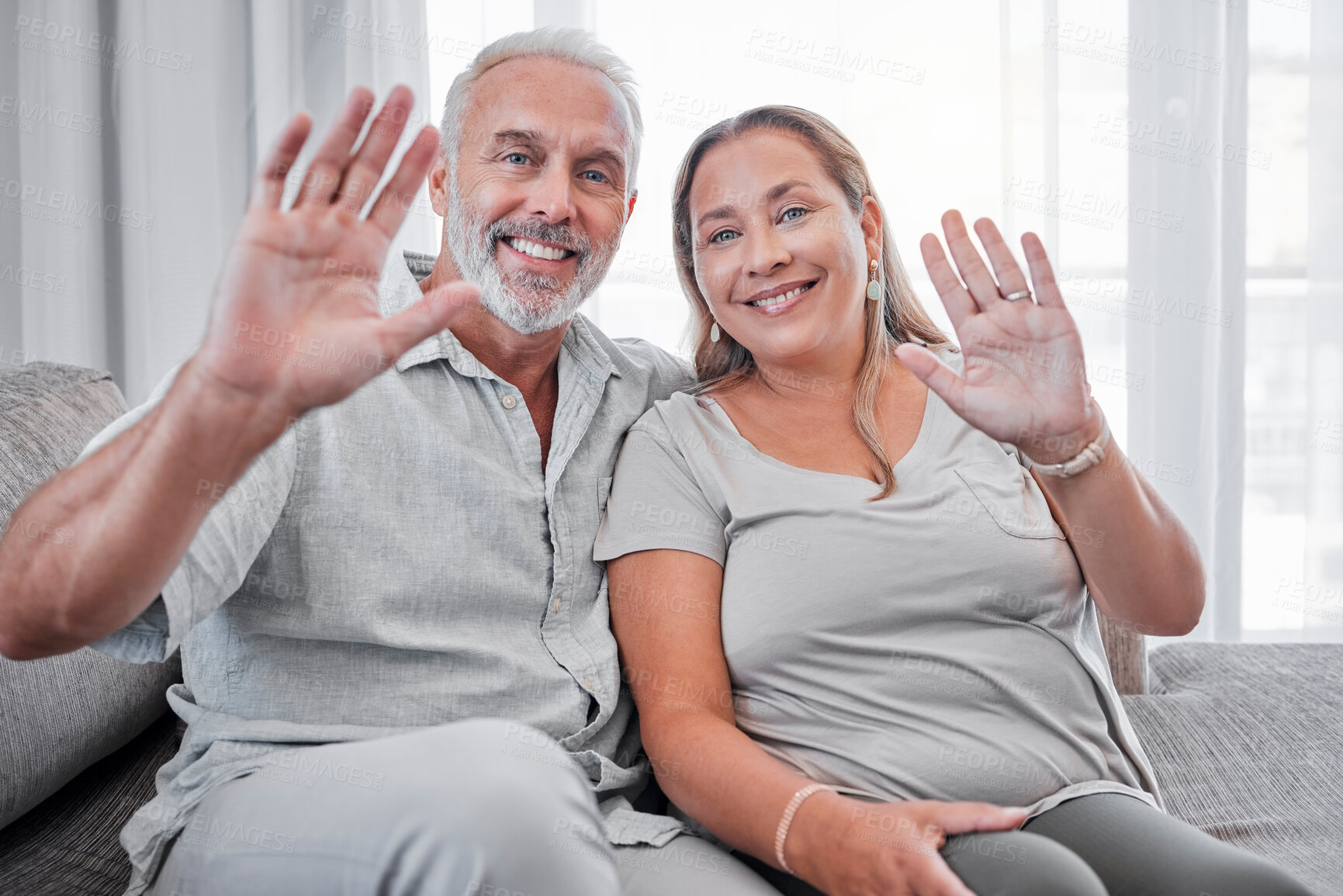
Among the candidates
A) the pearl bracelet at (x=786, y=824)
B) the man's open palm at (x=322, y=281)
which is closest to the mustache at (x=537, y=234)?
the man's open palm at (x=322, y=281)

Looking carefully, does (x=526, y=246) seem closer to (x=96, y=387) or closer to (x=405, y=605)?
(x=405, y=605)

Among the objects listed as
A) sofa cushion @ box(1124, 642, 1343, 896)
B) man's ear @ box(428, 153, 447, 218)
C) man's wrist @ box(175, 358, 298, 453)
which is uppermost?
man's ear @ box(428, 153, 447, 218)

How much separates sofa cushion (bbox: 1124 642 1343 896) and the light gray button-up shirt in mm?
696

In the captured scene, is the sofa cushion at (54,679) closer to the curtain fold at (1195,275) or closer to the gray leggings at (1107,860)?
the gray leggings at (1107,860)

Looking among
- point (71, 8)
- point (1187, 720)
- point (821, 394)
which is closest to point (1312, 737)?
point (1187, 720)

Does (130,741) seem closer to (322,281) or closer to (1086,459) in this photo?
(322,281)

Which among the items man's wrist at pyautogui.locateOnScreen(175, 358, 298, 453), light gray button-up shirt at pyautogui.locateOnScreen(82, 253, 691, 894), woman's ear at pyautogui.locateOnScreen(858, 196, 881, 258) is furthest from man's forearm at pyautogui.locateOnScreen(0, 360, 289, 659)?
woman's ear at pyautogui.locateOnScreen(858, 196, 881, 258)

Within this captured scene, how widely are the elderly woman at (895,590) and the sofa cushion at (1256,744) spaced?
0.63 feet

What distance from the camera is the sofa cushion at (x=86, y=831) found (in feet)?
3.26

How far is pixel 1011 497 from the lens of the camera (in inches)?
44.9

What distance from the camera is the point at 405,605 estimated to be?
1037 millimetres

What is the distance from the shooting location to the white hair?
1.29 m

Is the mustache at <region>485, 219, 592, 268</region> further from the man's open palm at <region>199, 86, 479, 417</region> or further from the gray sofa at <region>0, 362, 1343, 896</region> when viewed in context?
the gray sofa at <region>0, 362, 1343, 896</region>

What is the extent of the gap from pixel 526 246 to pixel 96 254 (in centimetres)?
157
